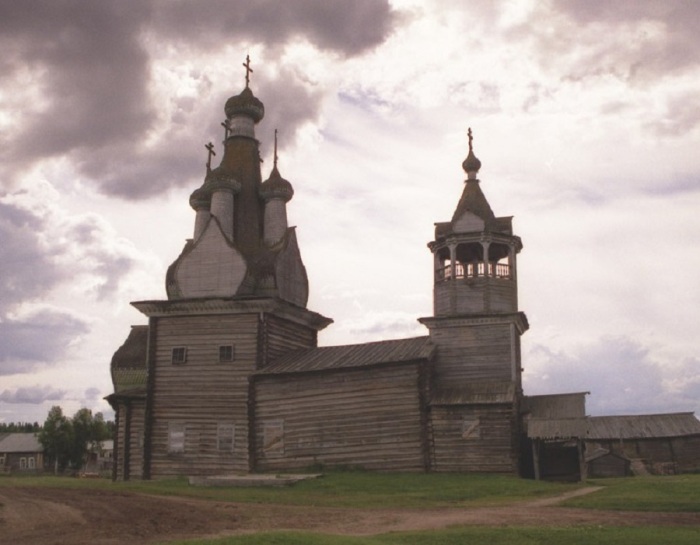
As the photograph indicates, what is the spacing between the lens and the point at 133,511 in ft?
65.9

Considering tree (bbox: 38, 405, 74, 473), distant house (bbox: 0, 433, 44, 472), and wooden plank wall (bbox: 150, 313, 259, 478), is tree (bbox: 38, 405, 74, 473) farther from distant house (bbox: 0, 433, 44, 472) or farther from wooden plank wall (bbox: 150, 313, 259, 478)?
wooden plank wall (bbox: 150, 313, 259, 478)

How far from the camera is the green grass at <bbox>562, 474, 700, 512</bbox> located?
2086cm

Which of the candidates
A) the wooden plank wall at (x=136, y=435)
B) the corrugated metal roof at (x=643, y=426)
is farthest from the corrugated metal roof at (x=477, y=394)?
the corrugated metal roof at (x=643, y=426)

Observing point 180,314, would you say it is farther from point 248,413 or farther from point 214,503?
point 214,503

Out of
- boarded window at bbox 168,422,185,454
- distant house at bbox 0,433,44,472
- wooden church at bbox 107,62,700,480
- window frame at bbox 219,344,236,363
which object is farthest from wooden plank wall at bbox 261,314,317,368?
distant house at bbox 0,433,44,472

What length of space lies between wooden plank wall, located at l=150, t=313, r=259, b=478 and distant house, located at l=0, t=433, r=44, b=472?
5852 cm

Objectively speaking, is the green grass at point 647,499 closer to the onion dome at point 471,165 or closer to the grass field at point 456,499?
the grass field at point 456,499

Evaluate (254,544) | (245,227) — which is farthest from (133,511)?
(245,227)

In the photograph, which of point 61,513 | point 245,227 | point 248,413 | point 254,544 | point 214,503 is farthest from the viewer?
point 245,227

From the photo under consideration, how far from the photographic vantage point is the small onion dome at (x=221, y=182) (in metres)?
40.5

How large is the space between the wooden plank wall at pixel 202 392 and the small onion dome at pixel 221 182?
7.08 m

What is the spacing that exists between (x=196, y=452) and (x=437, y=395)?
38.2 ft

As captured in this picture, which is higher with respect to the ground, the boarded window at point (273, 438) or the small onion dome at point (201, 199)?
the small onion dome at point (201, 199)

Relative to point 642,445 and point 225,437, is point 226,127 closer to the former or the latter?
point 225,437
